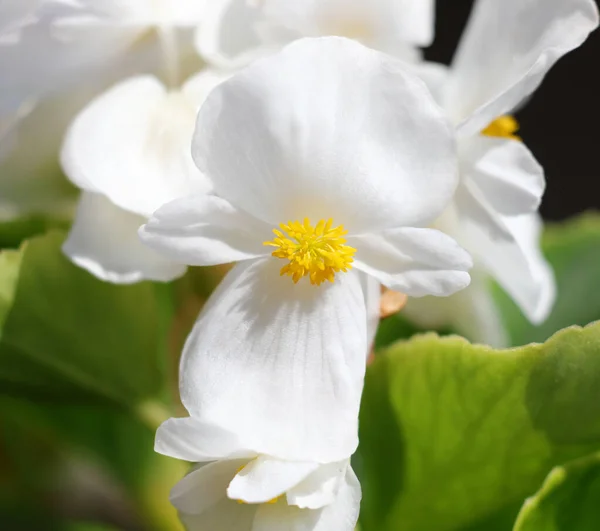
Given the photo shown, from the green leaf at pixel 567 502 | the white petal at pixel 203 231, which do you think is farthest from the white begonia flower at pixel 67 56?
the green leaf at pixel 567 502

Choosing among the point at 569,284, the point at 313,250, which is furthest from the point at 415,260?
the point at 569,284

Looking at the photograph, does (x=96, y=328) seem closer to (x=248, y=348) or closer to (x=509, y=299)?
(x=248, y=348)

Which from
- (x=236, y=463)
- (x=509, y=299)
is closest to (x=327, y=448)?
(x=236, y=463)

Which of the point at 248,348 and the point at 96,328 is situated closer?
the point at 248,348

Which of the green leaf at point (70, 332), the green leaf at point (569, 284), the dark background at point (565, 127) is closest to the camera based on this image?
the green leaf at point (70, 332)

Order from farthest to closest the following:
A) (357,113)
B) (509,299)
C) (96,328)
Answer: (509,299) < (96,328) < (357,113)

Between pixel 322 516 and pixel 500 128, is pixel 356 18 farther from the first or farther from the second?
pixel 322 516

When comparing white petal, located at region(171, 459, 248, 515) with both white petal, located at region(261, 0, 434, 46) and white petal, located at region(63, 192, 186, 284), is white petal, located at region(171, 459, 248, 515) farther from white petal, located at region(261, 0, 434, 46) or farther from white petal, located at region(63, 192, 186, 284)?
white petal, located at region(261, 0, 434, 46)

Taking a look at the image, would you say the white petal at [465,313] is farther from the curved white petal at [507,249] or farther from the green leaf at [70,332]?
the green leaf at [70,332]
